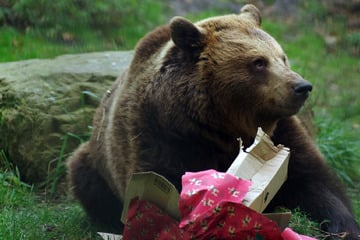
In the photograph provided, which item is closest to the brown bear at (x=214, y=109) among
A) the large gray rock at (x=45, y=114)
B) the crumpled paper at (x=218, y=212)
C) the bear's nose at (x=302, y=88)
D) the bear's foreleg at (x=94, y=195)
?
the bear's nose at (x=302, y=88)

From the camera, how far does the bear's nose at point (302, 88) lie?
169 inches

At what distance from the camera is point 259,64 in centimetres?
452

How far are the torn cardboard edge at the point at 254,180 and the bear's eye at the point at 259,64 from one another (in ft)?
2.78

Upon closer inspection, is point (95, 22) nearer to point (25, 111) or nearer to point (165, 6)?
point (165, 6)

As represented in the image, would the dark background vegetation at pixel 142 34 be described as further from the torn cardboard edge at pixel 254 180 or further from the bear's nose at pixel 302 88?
the torn cardboard edge at pixel 254 180

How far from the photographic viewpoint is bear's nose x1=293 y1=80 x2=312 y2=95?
169 inches

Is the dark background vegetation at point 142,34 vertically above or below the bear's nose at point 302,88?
below

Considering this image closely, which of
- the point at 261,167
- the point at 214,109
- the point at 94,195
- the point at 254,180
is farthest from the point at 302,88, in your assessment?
the point at 94,195

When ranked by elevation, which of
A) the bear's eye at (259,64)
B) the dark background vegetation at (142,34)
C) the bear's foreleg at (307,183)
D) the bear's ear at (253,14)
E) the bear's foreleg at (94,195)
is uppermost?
the bear's ear at (253,14)

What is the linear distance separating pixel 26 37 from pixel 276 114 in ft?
19.2

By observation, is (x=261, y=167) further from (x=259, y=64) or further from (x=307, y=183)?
(x=307, y=183)

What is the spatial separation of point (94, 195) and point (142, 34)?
511cm

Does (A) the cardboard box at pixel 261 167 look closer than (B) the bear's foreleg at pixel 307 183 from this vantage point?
Yes

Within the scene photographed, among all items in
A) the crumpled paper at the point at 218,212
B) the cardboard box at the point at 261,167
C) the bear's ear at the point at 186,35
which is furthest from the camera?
the bear's ear at the point at 186,35
